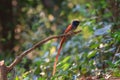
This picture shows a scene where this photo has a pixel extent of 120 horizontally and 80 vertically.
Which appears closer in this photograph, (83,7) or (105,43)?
(105,43)

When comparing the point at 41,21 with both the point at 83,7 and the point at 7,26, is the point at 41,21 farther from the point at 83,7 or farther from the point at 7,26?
the point at 83,7

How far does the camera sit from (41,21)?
7336 mm

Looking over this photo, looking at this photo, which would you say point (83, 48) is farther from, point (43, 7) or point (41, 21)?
point (43, 7)

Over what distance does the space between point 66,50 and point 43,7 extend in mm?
2837

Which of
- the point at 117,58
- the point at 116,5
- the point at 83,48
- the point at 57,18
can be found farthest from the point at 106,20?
the point at 57,18

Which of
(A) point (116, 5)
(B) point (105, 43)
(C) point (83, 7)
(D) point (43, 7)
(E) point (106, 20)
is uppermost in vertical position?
(D) point (43, 7)

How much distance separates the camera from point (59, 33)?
7367 mm

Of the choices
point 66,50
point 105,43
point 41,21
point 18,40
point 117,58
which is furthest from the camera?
point 18,40

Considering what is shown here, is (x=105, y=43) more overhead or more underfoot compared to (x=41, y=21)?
more underfoot

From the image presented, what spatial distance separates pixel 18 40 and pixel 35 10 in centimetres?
83

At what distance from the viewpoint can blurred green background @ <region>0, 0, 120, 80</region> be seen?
13.0 feet

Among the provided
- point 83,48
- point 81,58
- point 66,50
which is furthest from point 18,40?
point 81,58

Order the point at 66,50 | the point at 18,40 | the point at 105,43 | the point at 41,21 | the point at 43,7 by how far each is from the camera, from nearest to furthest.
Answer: the point at 105,43 < the point at 66,50 < the point at 41,21 < the point at 18,40 < the point at 43,7

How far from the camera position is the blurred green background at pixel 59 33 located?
397 centimetres
